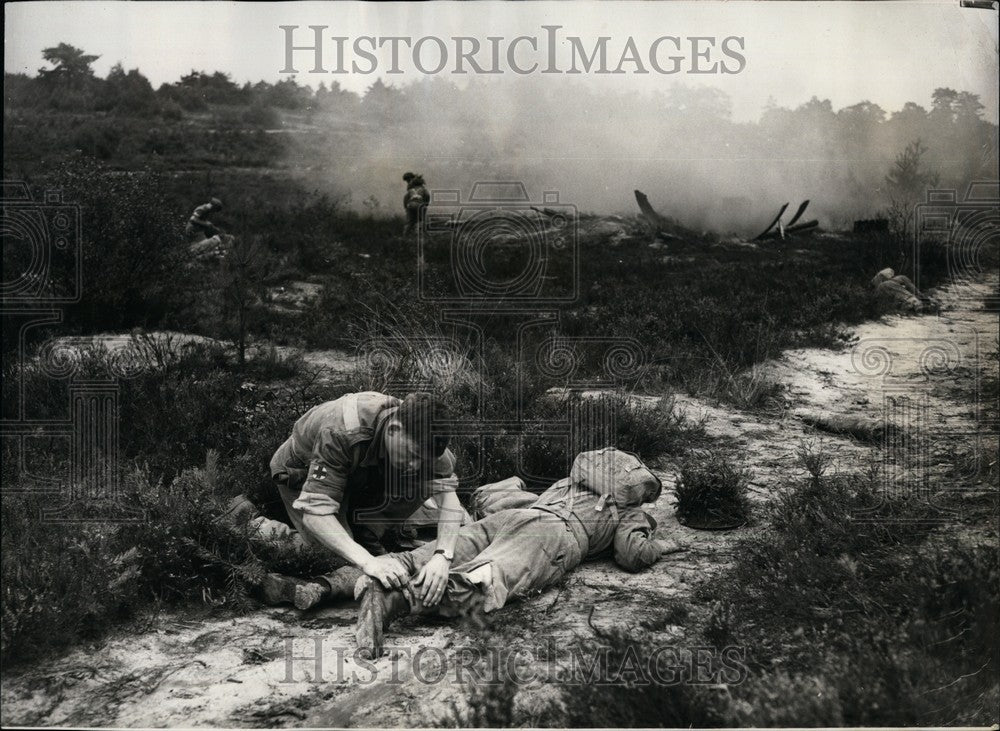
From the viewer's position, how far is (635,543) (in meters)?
4.73

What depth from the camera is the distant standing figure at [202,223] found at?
796cm

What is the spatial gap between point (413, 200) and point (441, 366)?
1.86 meters

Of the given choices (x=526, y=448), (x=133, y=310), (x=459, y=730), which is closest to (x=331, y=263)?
(x=133, y=310)

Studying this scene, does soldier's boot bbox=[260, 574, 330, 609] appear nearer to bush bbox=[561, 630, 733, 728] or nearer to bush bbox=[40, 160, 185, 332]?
bush bbox=[561, 630, 733, 728]

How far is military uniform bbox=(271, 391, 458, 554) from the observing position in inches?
167

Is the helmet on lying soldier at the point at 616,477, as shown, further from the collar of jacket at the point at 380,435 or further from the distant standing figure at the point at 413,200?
the distant standing figure at the point at 413,200

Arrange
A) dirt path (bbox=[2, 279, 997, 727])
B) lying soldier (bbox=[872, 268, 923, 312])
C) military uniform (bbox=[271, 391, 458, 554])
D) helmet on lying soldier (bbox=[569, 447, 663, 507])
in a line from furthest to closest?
lying soldier (bbox=[872, 268, 923, 312]) < helmet on lying soldier (bbox=[569, 447, 663, 507]) < military uniform (bbox=[271, 391, 458, 554]) < dirt path (bbox=[2, 279, 997, 727])

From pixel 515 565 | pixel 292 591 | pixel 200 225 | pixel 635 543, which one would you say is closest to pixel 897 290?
pixel 635 543

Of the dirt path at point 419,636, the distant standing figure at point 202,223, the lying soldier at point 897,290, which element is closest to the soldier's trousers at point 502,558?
the dirt path at point 419,636

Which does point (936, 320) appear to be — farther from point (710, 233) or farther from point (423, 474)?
point (423, 474)

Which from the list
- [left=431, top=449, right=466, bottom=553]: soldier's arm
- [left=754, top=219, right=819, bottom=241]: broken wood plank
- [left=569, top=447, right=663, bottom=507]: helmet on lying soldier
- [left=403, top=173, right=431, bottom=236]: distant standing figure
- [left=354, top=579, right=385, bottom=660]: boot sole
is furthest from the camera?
[left=403, top=173, right=431, bottom=236]: distant standing figure

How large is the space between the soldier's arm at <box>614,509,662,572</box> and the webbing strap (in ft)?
5.58

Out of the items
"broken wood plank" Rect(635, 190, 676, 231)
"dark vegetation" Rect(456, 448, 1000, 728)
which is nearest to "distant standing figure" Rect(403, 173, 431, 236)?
"broken wood plank" Rect(635, 190, 676, 231)

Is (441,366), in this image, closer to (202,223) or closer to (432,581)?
(432,581)
